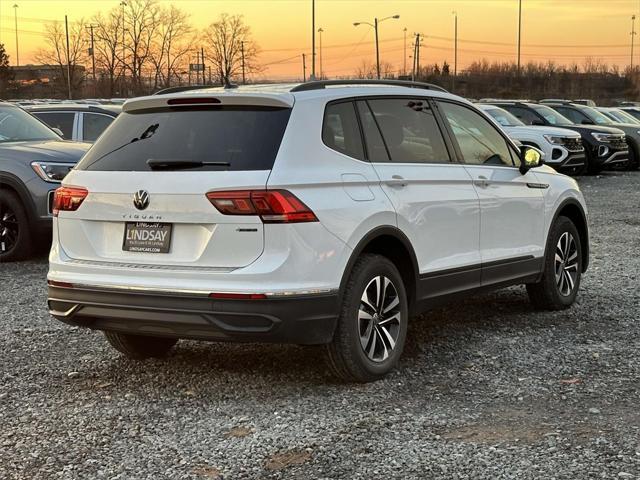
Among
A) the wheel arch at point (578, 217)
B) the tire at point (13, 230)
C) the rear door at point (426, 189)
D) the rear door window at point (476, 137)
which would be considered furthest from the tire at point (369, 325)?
the tire at point (13, 230)

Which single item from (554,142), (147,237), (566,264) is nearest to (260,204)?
(147,237)

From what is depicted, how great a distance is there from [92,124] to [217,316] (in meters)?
9.03

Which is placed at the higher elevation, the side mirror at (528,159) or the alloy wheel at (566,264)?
the side mirror at (528,159)

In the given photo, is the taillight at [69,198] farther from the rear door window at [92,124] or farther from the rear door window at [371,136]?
the rear door window at [92,124]

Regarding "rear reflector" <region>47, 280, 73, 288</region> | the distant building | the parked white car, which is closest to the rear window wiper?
"rear reflector" <region>47, 280, 73, 288</region>

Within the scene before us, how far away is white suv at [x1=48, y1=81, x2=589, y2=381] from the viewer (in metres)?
4.55

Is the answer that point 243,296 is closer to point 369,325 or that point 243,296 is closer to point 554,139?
point 369,325

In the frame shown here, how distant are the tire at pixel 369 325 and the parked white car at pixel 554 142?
15.4 metres

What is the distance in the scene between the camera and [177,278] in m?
4.65

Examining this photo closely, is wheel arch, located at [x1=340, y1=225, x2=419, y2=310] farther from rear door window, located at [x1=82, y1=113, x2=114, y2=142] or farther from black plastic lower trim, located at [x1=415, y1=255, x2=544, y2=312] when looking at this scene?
rear door window, located at [x1=82, y1=113, x2=114, y2=142]

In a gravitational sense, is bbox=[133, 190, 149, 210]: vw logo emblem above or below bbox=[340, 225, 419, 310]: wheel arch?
above

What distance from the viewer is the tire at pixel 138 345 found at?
18.4 ft

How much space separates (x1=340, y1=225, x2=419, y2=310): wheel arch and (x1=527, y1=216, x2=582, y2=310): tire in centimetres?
192

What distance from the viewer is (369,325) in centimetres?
510
